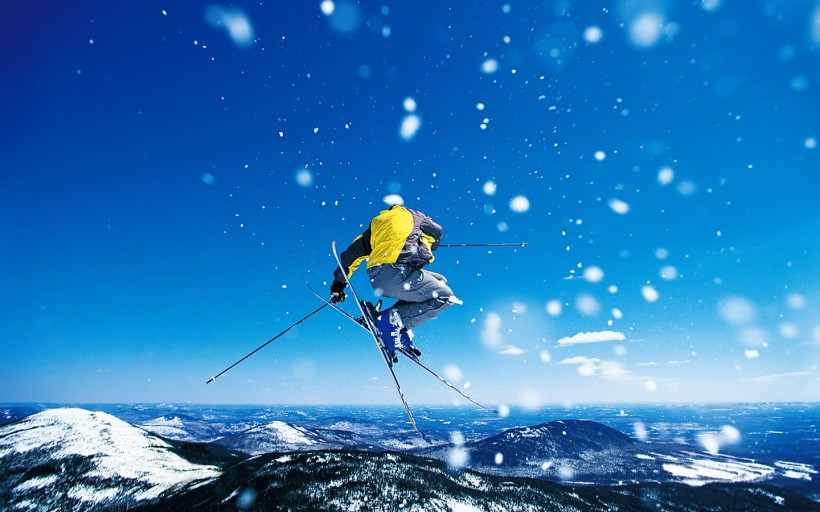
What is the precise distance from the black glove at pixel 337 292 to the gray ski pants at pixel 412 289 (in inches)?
51.8

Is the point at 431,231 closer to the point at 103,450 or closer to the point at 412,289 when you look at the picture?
the point at 412,289

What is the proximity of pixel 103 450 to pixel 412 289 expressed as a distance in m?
154

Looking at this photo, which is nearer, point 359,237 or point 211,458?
point 359,237

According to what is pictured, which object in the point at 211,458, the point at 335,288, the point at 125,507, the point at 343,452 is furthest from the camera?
the point at 211,458

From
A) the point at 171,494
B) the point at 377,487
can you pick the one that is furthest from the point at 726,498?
the point at 171,494

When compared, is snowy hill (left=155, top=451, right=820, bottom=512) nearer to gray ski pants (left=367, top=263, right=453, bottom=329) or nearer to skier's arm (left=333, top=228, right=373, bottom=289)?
gray ski pants (left=367, top=263, right=453, bottom=329)

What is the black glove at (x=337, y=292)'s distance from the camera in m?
10.3

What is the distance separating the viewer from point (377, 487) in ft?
297

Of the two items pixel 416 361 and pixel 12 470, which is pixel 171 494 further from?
pixel 416 361

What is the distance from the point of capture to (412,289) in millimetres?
9352

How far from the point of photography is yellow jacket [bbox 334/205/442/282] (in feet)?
28.2

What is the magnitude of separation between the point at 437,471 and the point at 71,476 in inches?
4017

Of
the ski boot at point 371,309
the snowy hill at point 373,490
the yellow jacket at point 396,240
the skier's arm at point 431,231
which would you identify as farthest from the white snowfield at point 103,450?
the skier's arm at point 431,231

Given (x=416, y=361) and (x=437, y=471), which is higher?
(x=416, y=361)
